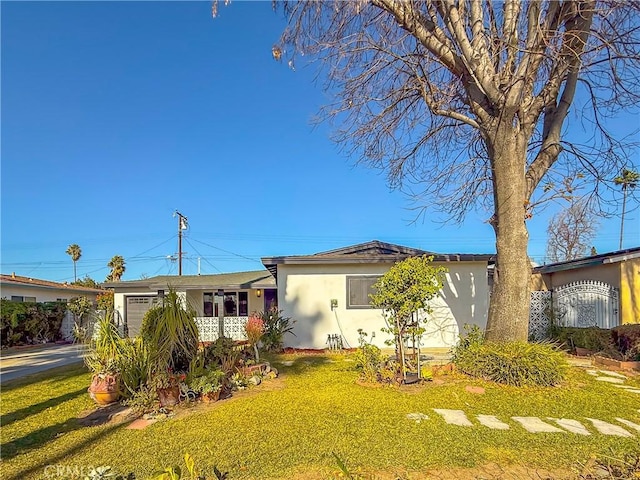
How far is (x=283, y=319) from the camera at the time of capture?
11297mm

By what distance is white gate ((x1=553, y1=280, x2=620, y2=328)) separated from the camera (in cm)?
1069

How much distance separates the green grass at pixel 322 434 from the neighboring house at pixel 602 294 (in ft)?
17.1

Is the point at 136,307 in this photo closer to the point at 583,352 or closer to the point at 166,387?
the point at 166,387

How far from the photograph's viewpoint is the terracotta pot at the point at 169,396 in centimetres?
538

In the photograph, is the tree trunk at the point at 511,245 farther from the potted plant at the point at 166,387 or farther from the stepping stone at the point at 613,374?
the potted plant at the point at 166,387

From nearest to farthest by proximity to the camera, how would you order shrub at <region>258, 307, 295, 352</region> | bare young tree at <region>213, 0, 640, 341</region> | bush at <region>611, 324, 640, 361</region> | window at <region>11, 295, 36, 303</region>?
bare young tree at <region>213, 0, 640, 341</region>
bush at <region>611, 324, 640, 361</region>
shrub at <region>258, 307, 295, 352</region>
window at <region>11, 295, 36, 303</region>

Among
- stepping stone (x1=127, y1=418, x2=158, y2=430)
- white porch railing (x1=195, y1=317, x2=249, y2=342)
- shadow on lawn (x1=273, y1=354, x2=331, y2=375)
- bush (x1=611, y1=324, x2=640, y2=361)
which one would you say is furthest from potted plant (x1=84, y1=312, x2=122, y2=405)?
bush (x1=611, y1=324, x2=640, y2=361)

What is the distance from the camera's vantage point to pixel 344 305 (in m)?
11.6

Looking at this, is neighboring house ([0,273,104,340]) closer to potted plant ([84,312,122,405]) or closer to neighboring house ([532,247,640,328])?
potted plant ([84,312,122,405])

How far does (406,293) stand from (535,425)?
258cm

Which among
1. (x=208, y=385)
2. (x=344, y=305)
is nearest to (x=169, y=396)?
(x=208, y=385)

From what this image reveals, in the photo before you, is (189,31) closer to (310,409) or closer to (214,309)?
(310,409)

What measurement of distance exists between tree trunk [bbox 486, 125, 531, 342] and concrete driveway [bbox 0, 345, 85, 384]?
8190mm

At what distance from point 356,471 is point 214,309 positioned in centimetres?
1803
